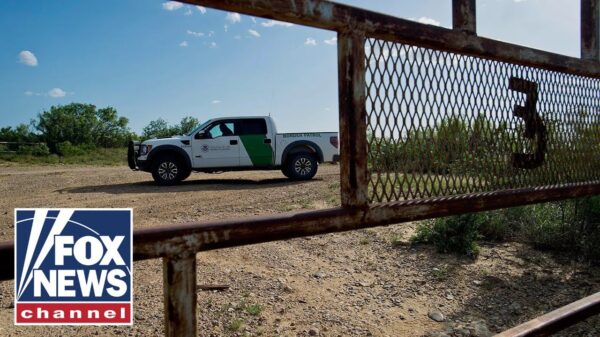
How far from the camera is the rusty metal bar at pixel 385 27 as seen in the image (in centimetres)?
124

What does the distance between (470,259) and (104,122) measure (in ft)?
183

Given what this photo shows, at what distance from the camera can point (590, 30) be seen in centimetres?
250

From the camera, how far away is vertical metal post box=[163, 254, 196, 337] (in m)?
1.16

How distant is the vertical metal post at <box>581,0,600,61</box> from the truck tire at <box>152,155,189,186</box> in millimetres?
10369

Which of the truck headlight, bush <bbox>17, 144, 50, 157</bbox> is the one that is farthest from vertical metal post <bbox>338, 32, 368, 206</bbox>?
bush <bbox>17, 144, 50, 157</bbox>

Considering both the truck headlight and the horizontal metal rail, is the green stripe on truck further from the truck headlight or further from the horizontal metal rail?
the horizontal metal rail

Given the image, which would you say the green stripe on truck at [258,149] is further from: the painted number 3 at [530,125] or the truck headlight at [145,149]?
the painted number 3 at [530,125]

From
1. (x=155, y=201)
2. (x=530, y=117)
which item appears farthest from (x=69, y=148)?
(x=530, y=117)

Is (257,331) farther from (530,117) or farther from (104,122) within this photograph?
(104,122)

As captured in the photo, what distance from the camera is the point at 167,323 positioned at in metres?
1.19

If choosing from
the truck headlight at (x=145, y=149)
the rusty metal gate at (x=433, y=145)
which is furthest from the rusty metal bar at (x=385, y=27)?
the truck headlight at (x=145, y=149)

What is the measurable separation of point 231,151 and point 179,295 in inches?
427

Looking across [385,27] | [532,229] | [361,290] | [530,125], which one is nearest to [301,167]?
[532,229]

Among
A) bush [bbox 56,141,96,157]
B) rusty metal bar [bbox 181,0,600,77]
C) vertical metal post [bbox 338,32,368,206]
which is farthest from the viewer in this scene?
bush [bbox 56,141,96,157]
